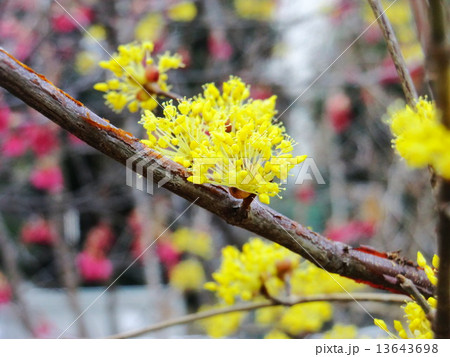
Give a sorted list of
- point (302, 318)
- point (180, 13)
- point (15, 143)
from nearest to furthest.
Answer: point (302, 318) < point (15, 143) < point (180, 13)

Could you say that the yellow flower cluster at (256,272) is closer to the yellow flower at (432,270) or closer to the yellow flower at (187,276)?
the yellow flower at (432,270)

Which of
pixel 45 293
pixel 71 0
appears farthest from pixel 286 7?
pixel 45 293

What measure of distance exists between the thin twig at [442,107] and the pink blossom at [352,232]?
2089 millimetres

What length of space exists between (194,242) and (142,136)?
0.85m

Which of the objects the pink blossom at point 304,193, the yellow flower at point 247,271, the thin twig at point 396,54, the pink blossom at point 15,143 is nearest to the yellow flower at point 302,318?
the yellow flower at point 247,271

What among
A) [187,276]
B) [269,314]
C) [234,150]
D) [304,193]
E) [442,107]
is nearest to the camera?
[442,107]

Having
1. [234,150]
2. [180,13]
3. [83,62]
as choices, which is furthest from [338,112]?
[234,150]

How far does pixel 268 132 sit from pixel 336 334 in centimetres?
61

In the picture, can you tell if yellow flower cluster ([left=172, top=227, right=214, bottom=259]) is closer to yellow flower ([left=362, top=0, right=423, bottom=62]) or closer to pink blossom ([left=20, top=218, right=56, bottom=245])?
pink blossom ([left=20, top=218, right=56, bottom=245])

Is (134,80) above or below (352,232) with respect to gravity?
below

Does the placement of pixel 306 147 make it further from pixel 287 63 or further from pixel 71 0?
pixel 71 0

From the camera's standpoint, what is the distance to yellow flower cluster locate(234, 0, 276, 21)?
3.02m

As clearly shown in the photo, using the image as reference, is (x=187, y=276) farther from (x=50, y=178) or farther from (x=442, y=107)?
(x=442, y=107)

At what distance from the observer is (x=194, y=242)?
9.38ft
